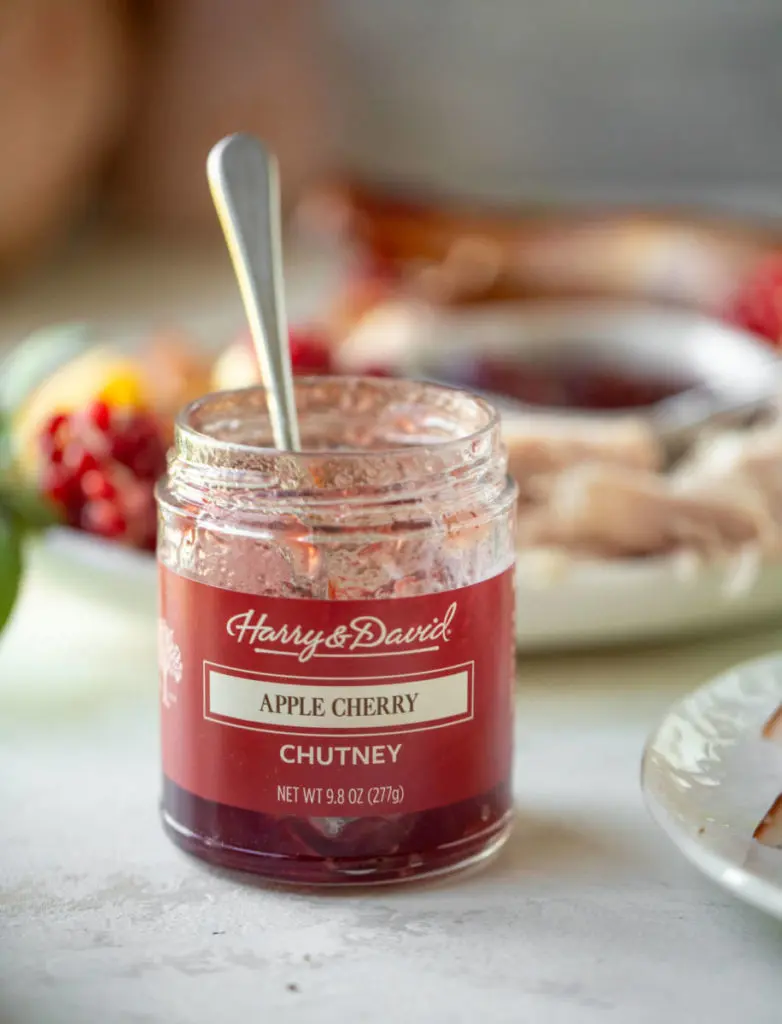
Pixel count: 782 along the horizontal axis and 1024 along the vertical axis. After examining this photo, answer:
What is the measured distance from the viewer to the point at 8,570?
86 cm

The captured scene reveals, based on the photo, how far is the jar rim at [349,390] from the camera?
652mm

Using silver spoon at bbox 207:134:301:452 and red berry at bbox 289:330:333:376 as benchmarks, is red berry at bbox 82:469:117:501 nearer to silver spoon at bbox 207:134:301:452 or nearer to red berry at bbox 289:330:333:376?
red berry at bbox 289:330:333:376

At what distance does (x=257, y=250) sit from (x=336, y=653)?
0.20 meters

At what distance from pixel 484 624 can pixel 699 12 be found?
6.02 ft

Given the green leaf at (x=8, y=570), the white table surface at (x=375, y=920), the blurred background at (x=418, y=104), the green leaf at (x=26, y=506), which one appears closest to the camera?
the white table surface at (x=375, y=920)

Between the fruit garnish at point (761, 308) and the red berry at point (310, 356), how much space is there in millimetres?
532

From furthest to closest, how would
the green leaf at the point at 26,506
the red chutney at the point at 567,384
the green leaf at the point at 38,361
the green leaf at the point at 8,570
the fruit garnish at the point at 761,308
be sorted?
1. the fruit garnish at the point at 761,308
2. the red chutney at the point at 567,384
3. the green leaf at the point at 38,361
4. the green leaf at the point at 26,506
5. the green leaf at the point at 8,570

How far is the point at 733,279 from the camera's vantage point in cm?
170

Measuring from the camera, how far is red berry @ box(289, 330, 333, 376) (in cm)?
116

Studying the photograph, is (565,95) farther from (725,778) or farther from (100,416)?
(725,778)

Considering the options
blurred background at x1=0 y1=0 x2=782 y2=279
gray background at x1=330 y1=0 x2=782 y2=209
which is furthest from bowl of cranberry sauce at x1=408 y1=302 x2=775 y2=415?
gray background at x1=330 y1=0 x2=782 y2=209

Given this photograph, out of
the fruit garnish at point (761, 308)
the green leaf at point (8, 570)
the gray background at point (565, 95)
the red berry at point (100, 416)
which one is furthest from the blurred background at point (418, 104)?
the green leaf at point (8, 570)

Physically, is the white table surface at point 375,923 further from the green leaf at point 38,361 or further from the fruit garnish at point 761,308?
the fruit garnish at point 761,308

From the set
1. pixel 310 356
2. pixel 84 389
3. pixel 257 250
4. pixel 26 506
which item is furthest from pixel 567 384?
pixel 257 250
